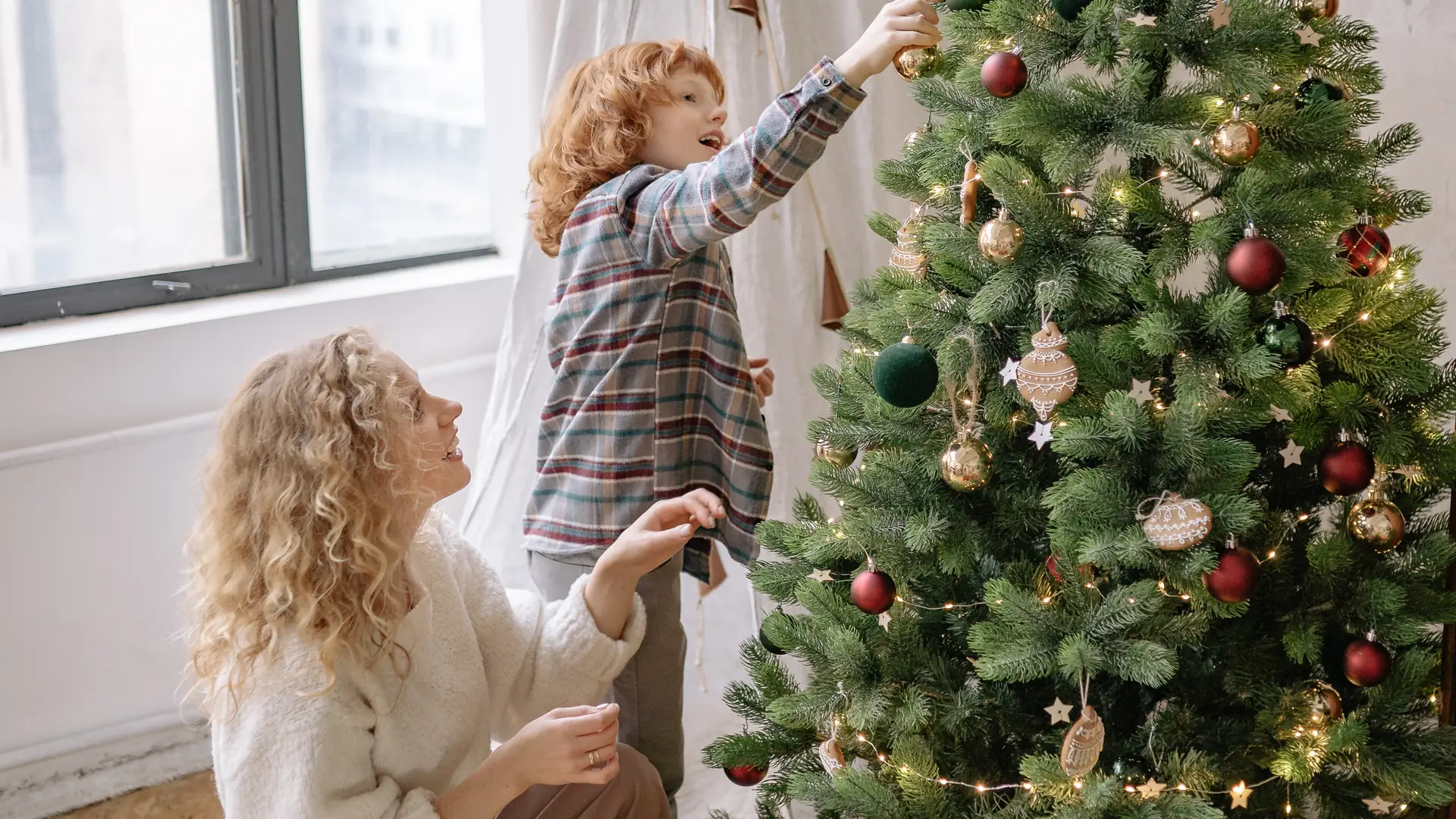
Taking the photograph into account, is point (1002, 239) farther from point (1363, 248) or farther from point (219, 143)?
point (219, 143)

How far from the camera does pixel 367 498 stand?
4.11ft

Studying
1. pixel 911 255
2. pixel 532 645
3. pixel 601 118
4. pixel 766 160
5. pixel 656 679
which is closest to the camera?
pixel 911 255

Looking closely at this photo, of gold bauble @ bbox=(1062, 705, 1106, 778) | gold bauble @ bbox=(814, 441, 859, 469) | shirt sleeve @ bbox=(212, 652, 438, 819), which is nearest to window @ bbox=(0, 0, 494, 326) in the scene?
shirt sleeve @ bbox=(212, 652, 438, 819)

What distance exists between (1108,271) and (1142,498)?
0.20 meters

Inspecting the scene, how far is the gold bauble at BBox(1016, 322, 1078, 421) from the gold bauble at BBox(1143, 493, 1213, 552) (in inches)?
5.1

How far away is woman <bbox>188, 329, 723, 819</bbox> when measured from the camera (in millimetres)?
1188

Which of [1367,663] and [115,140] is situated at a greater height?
[115,140]

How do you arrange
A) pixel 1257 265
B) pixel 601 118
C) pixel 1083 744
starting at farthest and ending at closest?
pixel 601 118 → pixel 1083 744 → pixel 1257 265

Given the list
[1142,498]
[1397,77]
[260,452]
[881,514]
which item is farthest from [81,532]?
[1397,77]

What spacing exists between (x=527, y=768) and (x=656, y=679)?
466mm

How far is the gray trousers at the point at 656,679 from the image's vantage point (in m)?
1.68

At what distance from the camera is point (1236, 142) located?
41.3 inches

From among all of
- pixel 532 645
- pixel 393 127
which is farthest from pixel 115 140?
pixel 532 645

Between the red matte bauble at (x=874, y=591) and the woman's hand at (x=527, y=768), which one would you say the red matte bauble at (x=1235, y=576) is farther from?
the woman's hand at (x=527, y=768)
